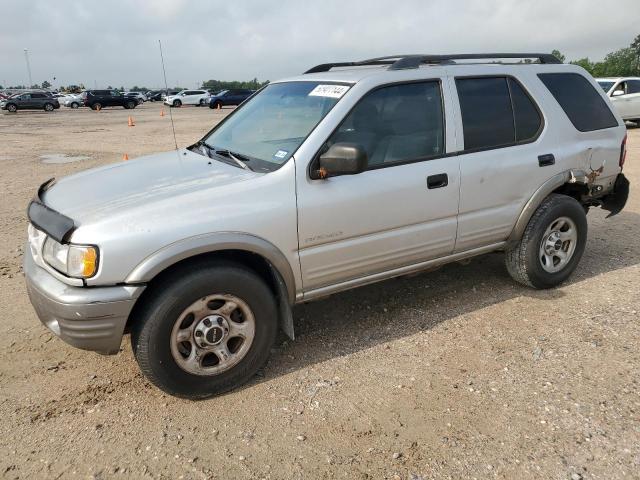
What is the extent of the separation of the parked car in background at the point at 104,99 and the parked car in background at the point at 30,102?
2553 millimetres

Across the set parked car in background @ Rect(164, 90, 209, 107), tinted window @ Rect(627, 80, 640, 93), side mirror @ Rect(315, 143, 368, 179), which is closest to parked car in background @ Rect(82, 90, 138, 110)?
parked car in background @ Rect(164, 90, 209, 107)

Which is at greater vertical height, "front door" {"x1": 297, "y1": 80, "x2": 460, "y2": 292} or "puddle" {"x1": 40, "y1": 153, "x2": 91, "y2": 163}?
"front door" {"x1": 297, "y1": 80, "x2": 460, "y2": 292}

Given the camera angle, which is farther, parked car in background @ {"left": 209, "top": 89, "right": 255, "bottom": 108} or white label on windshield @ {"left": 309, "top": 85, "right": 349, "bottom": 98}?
parked car in background @ {"left": 209, "top": 89, "right": 255, "bottom": 108}

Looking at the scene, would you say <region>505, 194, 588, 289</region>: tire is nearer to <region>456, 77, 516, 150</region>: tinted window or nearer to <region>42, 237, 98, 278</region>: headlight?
<region>456, 77, 516, 150</region>: tinted window

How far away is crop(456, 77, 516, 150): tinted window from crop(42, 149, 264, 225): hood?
1.67 m

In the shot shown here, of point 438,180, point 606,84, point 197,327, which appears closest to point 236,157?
point 197,327

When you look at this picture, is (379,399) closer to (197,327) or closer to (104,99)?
(197,327)

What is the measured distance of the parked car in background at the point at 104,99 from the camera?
42406 millimetres

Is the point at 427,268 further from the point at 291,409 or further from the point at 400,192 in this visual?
the point at 291,409

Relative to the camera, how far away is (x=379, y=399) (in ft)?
9.94

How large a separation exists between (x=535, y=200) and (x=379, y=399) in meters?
2.14

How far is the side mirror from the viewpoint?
2998mm

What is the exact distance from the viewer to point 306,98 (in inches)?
142

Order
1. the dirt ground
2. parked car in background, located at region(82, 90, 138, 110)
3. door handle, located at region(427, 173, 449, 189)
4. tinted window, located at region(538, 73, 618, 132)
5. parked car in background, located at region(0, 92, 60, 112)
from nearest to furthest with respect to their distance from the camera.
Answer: the dirt ground
door handle, located at region(427, 173, 449, 189)
tinted window, located at region(538, 73, 618, 132)
parked car in background, located at region(0, 92, 60, 112)
parked car in background, located at region(82, 90, 138, 110)
